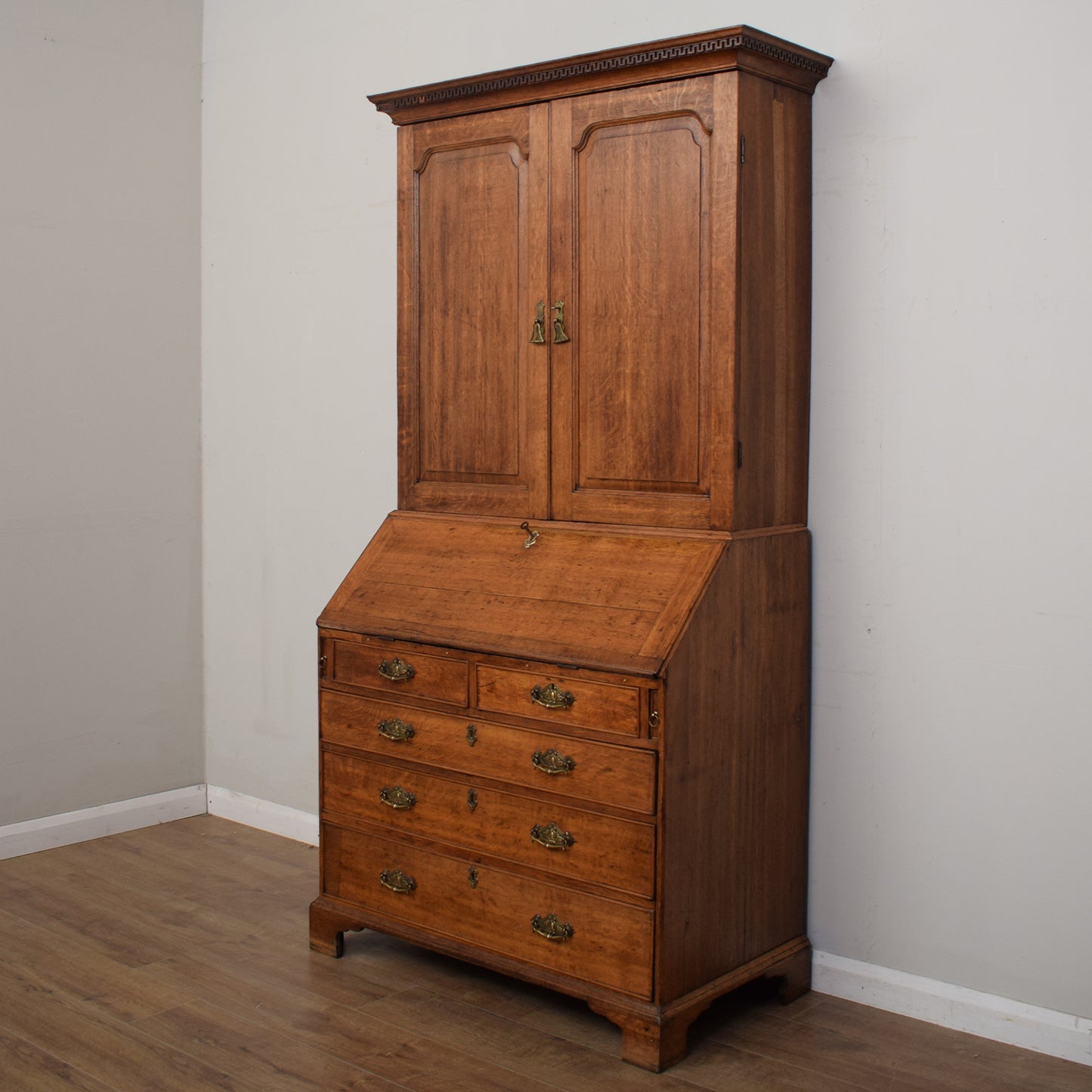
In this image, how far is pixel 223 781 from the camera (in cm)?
427

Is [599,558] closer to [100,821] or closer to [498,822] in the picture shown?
[498,822]

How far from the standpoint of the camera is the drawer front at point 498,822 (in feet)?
8.41

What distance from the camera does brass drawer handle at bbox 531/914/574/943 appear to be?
105 inches

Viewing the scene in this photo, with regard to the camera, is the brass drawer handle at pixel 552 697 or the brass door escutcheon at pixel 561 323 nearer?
the brass drawer handle at pixel 552 697

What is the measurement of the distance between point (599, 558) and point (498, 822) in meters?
0.61

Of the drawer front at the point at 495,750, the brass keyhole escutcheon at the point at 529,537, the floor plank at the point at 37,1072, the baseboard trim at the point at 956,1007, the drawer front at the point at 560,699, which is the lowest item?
the floor plank at the point at 37,1072

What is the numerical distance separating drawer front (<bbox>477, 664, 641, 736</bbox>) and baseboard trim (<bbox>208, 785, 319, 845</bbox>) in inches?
56.0

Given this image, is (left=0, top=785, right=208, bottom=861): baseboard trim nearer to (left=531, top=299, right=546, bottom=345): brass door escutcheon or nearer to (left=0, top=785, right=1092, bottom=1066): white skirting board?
(left=0, top=785, right=1092, bottom=1066): white skirting board

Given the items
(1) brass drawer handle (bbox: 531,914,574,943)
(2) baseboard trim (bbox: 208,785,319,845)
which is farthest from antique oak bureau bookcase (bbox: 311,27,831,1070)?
(2) baseboard trim (bbox: 208,785,319,845)

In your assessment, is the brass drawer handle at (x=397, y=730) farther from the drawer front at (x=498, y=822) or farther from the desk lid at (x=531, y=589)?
the desk lid at (x=531, y=589)

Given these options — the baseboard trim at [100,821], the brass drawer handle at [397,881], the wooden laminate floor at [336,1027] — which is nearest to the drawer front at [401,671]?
the brass drawer handle at [397,881]

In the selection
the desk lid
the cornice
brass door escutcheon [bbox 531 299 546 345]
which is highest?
the cornice

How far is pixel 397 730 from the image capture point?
2.95 metres

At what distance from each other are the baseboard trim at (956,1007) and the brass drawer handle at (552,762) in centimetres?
82
